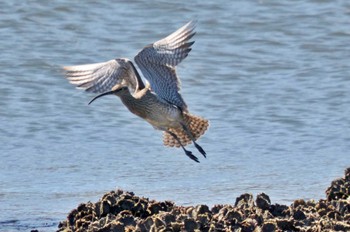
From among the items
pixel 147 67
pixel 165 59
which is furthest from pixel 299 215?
pixel 147 67

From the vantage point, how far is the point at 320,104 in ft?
33.1

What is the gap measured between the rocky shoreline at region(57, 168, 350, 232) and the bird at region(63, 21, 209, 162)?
1.51 m

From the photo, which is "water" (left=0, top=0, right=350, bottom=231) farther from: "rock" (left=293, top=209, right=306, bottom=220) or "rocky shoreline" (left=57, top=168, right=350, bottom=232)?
"rock" (left=293, top=209, right=306, bottom=220)

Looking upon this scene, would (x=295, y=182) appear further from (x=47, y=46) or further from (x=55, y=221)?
(x=47, y=46)

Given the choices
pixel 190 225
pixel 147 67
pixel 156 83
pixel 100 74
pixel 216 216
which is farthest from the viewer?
pixel 156 83

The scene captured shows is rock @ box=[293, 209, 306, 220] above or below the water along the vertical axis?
below

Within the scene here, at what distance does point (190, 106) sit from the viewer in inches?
402

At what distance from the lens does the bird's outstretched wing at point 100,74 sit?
7629 mm

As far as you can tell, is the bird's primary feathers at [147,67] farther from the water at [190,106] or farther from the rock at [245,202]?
the rock at [245,202]

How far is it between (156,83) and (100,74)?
1.57 feet

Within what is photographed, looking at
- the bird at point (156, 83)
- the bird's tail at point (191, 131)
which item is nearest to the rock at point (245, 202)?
the bird at point (156, 83)

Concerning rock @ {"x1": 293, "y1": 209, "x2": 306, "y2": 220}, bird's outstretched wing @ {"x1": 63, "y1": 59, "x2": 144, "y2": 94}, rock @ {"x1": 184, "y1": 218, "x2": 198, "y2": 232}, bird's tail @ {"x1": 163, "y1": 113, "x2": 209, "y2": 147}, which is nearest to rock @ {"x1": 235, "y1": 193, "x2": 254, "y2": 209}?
rock @ {"x1": 293, "y1": 209, "x2": 306, "y2": 220}

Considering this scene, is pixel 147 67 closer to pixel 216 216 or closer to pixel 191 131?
pixel 191 131

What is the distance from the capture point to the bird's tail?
27.0 ft
